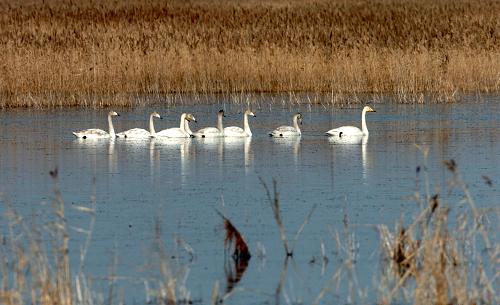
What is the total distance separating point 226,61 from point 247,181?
1032 cm

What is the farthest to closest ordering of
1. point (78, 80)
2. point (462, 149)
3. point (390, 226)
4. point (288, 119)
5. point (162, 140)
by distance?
point (78, 80)
point (288, 119)
point (162, 140)
point (462, 149)
point (390, 226)

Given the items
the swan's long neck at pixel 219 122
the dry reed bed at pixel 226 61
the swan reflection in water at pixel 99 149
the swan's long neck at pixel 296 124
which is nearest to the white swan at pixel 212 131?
the swan's long neck at pixel 219 122

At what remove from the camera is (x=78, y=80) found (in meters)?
21.2

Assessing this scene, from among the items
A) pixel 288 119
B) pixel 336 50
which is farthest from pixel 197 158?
pixel 336 50

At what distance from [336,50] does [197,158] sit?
869 centimetres

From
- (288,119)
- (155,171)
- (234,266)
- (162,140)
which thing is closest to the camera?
(234,266)

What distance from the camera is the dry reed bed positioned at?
21172mm

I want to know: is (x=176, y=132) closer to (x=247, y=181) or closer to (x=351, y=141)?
(x=351, y=141)

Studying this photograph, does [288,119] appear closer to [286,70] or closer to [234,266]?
[286,70]

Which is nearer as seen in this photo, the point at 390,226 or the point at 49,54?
the point at 390,226

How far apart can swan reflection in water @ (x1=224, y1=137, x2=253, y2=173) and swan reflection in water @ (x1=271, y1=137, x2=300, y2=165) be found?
415 mm

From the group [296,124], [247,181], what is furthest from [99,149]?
[247,181]

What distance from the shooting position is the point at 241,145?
16281 mm

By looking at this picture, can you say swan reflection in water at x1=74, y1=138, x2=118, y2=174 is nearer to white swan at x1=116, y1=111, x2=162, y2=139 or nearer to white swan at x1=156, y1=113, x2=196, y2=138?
white swan at x1=116, y1=111, x2=162, y2=139
